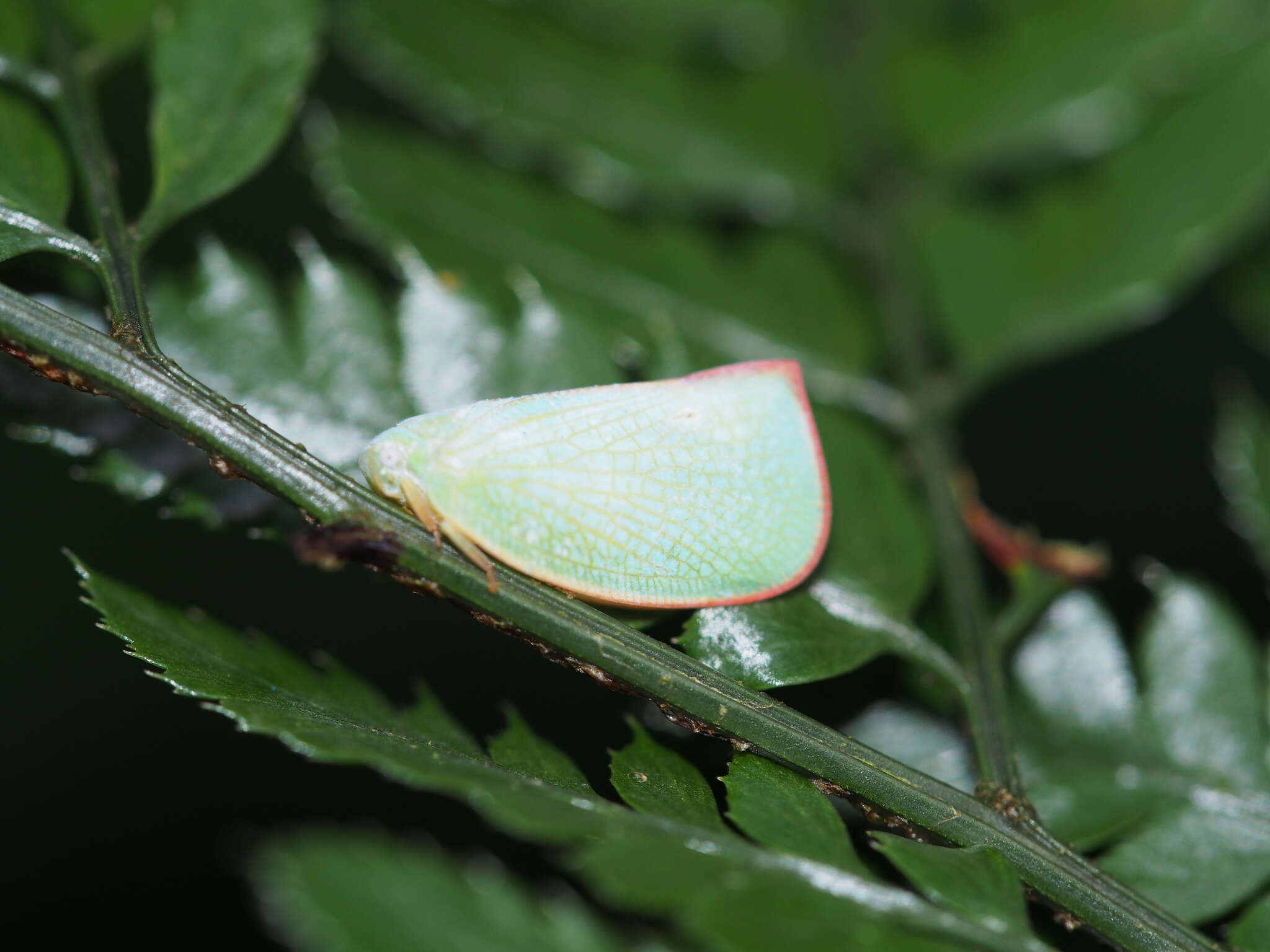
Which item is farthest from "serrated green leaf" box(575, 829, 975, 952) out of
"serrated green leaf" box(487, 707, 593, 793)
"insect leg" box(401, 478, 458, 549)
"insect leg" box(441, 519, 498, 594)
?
"insect leg" box(401, 478, 458, 549)

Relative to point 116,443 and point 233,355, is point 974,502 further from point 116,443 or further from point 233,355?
point 116,443

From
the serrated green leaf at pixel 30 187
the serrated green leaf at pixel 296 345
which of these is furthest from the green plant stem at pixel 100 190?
the serrated green leaf at pixel 296 345

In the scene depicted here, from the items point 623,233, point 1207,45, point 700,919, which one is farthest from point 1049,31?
point 700,919

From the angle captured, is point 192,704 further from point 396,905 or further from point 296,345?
point 396,905

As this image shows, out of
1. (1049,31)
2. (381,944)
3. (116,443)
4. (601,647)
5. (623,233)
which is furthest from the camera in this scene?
(1049,31)

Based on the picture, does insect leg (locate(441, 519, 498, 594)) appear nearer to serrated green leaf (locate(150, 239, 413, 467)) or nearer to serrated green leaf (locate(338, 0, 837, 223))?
serrated green leaf (locate(150, 239, 413, 467))

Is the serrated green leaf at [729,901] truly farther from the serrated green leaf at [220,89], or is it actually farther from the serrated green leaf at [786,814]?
the serrated green leaf at [220,89]
